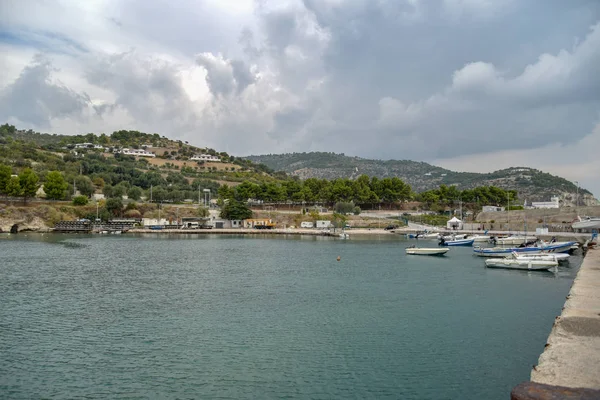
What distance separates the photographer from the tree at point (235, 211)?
101312 millimetres

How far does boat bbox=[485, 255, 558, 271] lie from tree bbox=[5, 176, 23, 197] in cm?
8492

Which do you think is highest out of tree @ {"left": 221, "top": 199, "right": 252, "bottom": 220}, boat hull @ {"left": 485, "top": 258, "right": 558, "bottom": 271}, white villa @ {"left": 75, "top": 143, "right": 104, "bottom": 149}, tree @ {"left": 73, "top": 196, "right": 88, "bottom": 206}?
white villa @ {"left": 75, "top": 143, "right": 104, "bottom": 149}

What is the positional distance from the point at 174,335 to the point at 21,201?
88.1 m

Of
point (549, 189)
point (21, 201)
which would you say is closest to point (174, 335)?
point (21, 201)

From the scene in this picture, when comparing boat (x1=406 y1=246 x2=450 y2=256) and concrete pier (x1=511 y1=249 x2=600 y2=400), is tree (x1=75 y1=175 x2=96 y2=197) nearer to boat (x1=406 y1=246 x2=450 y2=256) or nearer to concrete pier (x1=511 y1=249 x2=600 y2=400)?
boat (x1=406 y1=246 x2=450 y2=256)

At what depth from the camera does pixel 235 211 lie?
3989 inches

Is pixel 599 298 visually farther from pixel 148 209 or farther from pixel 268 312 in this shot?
pixel 148 209

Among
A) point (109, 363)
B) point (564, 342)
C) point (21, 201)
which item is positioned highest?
point (21, 201)

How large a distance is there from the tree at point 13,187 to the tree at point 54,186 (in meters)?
5.25

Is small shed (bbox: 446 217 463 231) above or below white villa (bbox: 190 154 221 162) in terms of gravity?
below

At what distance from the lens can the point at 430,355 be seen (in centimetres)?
1587

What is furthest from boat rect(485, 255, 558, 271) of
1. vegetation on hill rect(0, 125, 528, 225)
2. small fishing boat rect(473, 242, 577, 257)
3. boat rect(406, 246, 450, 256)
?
vegetation on hill rect(0, 125, 528, 225)

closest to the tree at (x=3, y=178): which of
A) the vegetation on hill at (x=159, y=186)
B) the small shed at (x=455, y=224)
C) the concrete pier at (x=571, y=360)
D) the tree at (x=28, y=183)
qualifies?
the vegetation on hill at (x=159, y=186)

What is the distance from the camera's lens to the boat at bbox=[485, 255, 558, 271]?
123 ft
